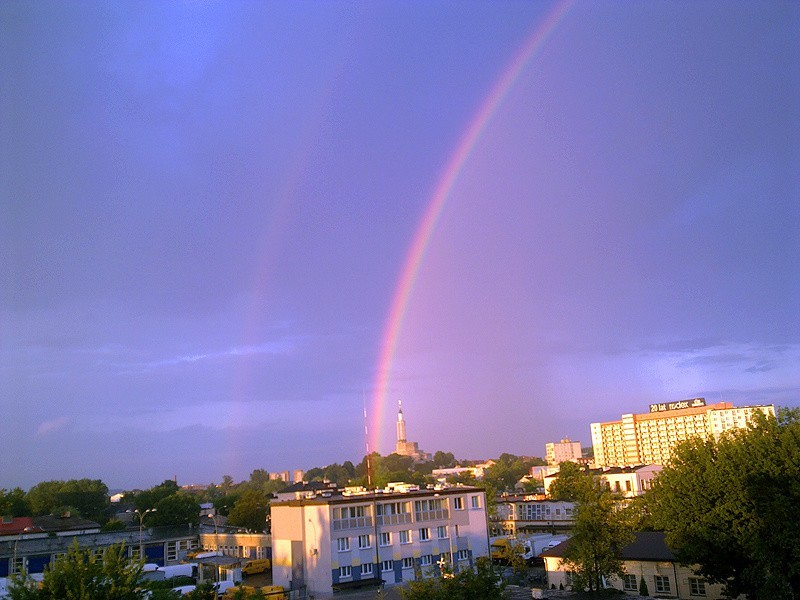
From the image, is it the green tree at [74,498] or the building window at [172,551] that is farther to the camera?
the green tree at [74,498]

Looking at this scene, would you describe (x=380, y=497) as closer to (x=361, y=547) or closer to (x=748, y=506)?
(x=361, y=547)

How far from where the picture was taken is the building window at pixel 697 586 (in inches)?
1324

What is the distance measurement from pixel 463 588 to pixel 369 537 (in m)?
24.8

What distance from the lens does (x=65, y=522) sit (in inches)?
2621

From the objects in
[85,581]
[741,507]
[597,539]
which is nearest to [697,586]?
[597,539]

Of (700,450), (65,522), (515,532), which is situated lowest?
(515,532)

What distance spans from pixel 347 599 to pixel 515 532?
134 feet

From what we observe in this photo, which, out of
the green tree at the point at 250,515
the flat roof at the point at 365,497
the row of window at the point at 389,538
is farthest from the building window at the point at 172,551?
the row of window at the point at 389,538

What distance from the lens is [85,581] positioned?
1686cm

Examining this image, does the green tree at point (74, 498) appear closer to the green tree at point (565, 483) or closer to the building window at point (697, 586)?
the green tree at point (565, 483)

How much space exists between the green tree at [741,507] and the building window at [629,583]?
513 cm

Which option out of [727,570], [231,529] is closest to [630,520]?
[727,570]

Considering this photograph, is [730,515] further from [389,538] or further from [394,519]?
[389,538]

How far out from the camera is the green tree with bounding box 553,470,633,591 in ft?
111
